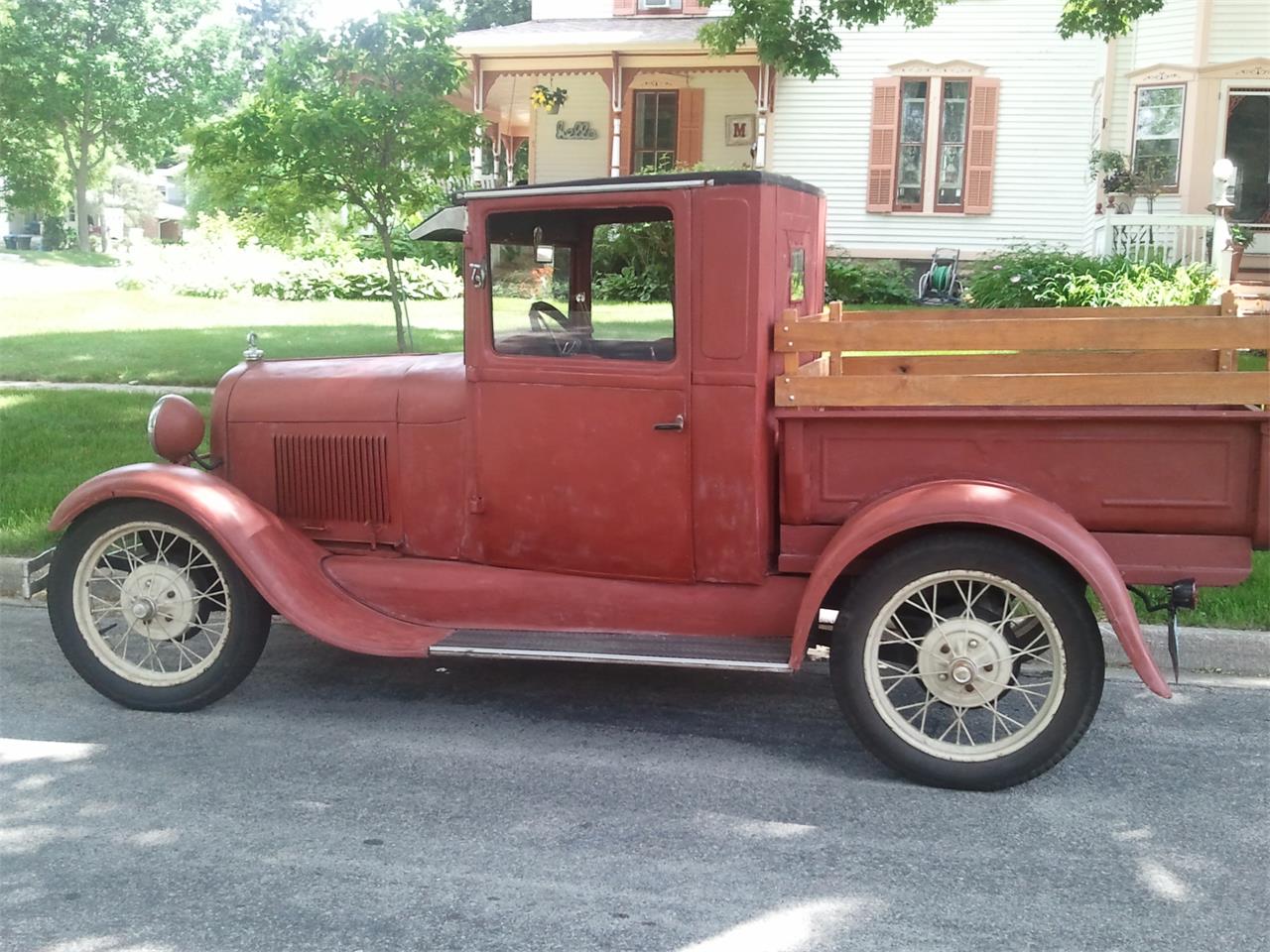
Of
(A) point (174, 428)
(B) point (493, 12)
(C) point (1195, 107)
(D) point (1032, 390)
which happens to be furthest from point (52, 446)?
(B) point (493, 12)

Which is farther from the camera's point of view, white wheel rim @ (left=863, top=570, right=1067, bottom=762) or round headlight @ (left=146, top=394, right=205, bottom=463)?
round headlight @ (left=146, top=394, right=205, bottom=463)

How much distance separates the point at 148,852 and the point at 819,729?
7.47 feet

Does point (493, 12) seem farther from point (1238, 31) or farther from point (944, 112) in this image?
point (1238, 31)

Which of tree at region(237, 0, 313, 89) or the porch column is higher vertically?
tree at region(237, 0, 313, 89)

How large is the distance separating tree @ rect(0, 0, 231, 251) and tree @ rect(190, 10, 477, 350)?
110ft

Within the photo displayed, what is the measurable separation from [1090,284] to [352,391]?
1114 cm

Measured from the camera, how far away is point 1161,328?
3855mm

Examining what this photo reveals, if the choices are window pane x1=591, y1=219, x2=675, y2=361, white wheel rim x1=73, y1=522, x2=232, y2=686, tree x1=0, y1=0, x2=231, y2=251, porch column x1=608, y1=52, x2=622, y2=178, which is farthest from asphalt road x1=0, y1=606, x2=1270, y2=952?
tree x1=0, y1=0, x2=231, y2=251

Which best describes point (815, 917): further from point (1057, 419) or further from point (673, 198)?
point (673, 198)

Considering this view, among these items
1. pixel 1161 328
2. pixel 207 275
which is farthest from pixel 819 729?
pixel 207 275

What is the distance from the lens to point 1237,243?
15789 mm

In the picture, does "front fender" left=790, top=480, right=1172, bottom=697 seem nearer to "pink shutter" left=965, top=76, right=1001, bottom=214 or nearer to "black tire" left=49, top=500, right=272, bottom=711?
"black tire" left=49, top=500, right=272, bottom=711

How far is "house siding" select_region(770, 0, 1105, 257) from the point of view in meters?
19.4

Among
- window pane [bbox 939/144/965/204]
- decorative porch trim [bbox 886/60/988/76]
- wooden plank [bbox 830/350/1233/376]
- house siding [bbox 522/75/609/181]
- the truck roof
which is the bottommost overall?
wooden plank [bbox 830/350/1233/376]
